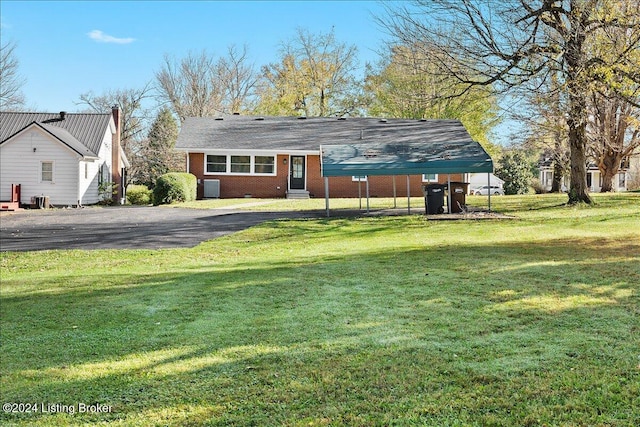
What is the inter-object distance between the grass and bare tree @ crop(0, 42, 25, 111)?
37.9 m

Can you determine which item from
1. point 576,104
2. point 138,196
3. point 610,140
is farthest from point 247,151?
point 610,140

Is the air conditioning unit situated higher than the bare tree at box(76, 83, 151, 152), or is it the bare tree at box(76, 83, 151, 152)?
the bare tree at box(76, 83, 151, 152)

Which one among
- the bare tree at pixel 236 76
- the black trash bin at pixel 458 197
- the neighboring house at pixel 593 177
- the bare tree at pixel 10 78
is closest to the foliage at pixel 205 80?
the bare tree at pixel 236 76

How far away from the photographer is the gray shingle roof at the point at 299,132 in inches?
1231

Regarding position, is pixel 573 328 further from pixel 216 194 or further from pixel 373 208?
pixel 216 194

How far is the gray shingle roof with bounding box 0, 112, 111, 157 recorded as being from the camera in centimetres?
3030

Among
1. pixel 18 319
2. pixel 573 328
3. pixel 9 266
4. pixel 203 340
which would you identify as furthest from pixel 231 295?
pixel 9 266

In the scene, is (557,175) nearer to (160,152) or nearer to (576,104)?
(576,104)

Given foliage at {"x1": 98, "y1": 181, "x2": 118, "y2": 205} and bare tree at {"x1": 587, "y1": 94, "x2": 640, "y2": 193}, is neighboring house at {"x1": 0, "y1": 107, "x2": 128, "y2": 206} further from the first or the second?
bare tree at {"x1": 587, "y1": 94, "x2": 640, "y2": 193}

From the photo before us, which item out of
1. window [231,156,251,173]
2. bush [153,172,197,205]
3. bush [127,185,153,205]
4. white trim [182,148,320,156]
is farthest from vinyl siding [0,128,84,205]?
window [231,156,251,173]

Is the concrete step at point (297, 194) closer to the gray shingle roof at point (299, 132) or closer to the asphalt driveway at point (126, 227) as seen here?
the gray shingle roof at point (299, 132)

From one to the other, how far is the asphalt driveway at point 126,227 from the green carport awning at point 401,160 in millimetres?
2123

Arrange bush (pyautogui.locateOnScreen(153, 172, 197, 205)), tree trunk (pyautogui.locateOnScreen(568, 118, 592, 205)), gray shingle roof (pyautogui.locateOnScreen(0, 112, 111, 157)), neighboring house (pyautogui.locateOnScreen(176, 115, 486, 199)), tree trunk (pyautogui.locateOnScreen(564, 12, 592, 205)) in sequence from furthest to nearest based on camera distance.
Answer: neighboring house (pyautogui.locateOnScreen(176, 115, 486, 199)) < gray shingle roof (pyautogui.locateOnScreen(0, 112, 111, 157)) < bush (pyautogui.locateOnScreen(153, 172, 197, 205)) < tree trunk (pyautogui.locateOnScreen(568, 118, 592, 205)) < tree trunk (pyautogui.locateOnScreen(564, 12, 592, 205))

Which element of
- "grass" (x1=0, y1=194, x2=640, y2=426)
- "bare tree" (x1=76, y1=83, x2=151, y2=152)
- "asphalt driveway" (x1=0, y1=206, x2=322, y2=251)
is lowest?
"grass" (x1=0, y1=194, x2=640, y2=426)
